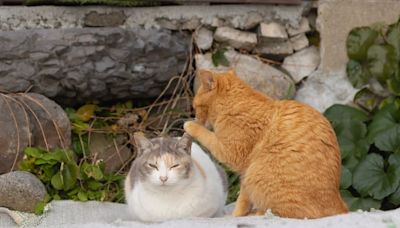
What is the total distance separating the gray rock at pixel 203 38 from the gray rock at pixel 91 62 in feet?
0.27

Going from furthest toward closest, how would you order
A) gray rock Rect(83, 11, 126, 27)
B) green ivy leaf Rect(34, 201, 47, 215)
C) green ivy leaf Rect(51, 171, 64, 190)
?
gray rock Rect(83, 11, 126, 27)
green ivy leaf Rect(51, 171, 64, 190)
green ivy leaf Rect(34, 201, 47, 215)

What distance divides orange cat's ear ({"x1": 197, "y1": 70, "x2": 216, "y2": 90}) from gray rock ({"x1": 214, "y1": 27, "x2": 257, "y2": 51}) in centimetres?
139

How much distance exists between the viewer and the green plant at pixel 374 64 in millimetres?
5172

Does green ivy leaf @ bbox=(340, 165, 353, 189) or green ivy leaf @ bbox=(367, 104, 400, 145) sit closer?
green ivy leaf @ bbox=(340, 165, 353, 189)

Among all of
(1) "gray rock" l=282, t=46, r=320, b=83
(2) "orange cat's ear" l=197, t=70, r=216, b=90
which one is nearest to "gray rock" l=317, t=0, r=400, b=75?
(1) "gray rock" l=282, t=46, r=320, b=83

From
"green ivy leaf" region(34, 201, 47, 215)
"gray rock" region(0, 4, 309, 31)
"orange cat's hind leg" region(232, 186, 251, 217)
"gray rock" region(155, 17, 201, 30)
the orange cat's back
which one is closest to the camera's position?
the orange cat's back

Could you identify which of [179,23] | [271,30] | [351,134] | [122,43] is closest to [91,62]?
[122,43]

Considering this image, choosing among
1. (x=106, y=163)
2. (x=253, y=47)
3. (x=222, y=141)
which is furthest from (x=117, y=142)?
(x=222, y=141)

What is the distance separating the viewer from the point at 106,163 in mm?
5035

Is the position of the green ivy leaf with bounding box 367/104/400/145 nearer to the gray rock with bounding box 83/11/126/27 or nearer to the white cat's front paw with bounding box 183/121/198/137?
the white cat's front paw with bounding box 183/121/198/137

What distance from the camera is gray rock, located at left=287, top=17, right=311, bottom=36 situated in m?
5.35

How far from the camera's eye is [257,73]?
5.26m

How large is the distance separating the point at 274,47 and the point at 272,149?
193 centimetres

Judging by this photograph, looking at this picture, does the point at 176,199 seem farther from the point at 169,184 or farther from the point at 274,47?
the point at 274,47
